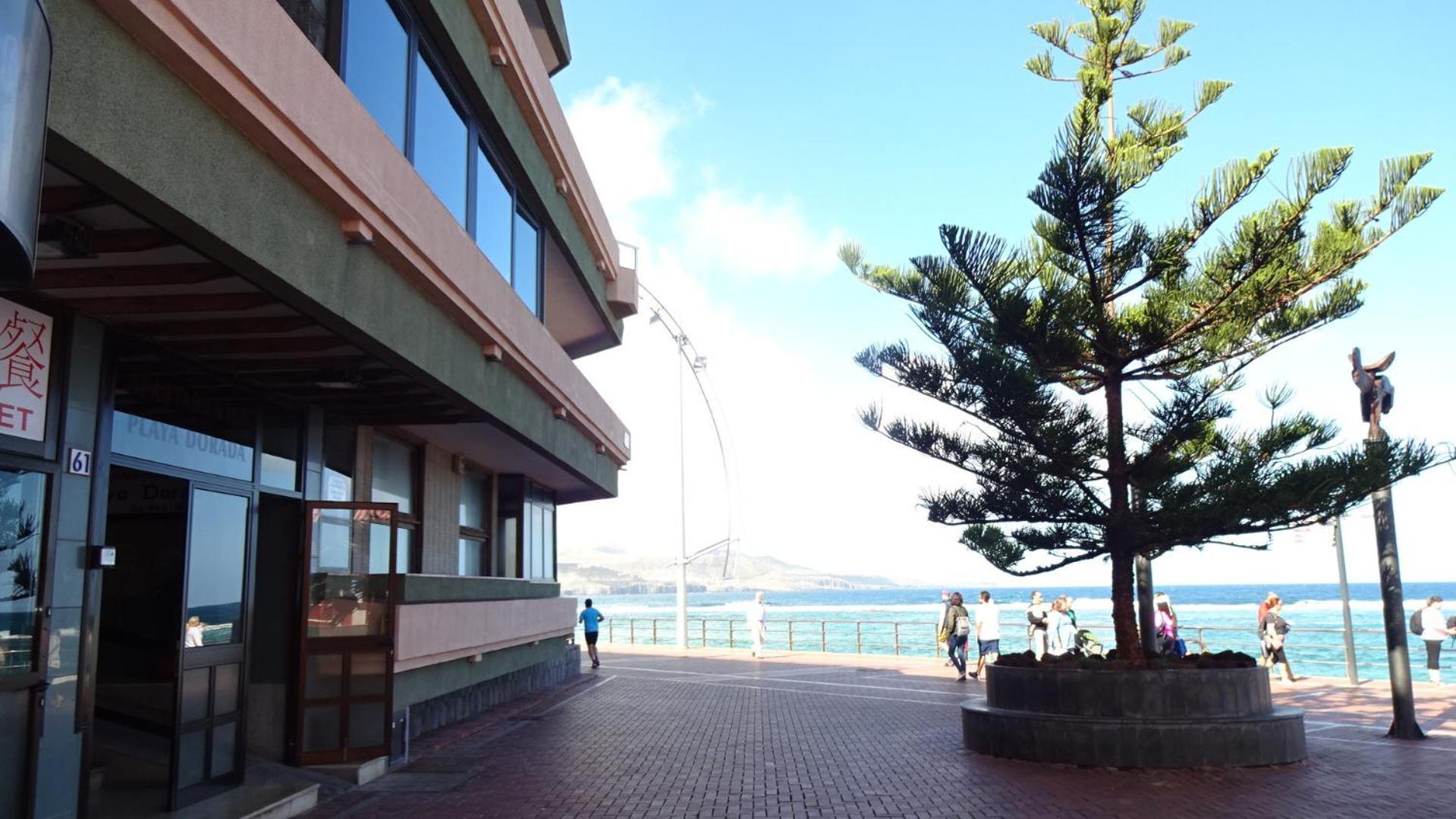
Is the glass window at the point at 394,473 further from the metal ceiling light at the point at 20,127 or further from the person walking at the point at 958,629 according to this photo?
the person walking at the point at 958,629

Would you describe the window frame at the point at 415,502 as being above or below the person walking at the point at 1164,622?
above

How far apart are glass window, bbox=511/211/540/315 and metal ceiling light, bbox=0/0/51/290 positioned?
1068 cm

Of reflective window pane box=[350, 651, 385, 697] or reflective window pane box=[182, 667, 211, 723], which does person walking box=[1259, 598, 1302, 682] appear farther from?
reflective window pane box=[182, 667, 211, 723]

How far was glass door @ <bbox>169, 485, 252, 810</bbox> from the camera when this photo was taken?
8.39 meters

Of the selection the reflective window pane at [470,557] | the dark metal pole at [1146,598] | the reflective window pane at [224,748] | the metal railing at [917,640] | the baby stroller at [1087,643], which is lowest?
the metal railing at [917,640]

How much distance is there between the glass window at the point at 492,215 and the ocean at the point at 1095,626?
35.2ft

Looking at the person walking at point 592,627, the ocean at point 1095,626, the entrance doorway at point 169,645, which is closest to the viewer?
the entrance doorway at point 169,645

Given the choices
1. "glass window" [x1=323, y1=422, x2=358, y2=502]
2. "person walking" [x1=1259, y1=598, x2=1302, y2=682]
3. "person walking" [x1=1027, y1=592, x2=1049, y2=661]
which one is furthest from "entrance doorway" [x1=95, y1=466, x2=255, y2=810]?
"person walking" [x1=1259, y1=598, x2=1302, y2=682]

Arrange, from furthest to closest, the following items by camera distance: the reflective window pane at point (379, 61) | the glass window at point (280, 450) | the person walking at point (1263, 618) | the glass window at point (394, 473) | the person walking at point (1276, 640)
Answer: the person walking at point (1263, 618)
the person walking at point (1276, 640)
the glass window at point (394, 473)
the glass window at point (280, 450)
the reflective window pane at point (379, 61)

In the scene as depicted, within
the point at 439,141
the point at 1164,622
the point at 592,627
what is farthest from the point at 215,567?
the point at 1164,622

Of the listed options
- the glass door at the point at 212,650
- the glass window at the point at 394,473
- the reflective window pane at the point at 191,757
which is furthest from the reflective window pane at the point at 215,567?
the glass window at the point at 394,473

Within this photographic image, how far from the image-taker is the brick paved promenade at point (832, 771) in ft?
27.8

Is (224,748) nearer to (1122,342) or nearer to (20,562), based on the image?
(20,562)

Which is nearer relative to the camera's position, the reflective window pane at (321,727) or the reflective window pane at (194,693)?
the reflective window pane at (194,693)
